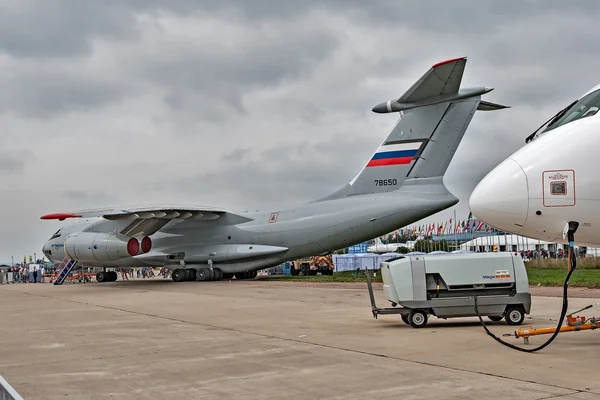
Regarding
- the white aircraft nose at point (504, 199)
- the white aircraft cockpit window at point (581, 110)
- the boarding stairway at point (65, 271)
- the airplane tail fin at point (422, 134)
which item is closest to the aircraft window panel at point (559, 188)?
the white aircraft nose at point (504, 199)

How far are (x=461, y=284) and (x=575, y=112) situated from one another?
4070mm

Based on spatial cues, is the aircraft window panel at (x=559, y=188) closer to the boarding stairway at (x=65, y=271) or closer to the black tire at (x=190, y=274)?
the black tire at (x=190, y=274)

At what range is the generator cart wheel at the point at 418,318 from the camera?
11.4 metres

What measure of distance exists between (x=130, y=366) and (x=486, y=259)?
6172 mm

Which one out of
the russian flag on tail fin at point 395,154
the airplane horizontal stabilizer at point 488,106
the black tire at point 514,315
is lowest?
the black tire at point 514,315

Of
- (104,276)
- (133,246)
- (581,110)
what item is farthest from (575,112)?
(104,276)

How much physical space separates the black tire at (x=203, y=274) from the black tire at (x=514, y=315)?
21819 millimetres

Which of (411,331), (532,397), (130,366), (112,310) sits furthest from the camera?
(112,310)

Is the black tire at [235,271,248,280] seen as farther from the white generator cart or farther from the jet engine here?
the white generator cart

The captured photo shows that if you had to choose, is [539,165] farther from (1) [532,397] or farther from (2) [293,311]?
(2) [293,311]

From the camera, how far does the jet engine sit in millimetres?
30531

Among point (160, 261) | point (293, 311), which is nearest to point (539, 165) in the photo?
point (293, 311)

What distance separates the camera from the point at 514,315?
11422 mm

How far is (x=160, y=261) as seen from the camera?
32.5 metres
